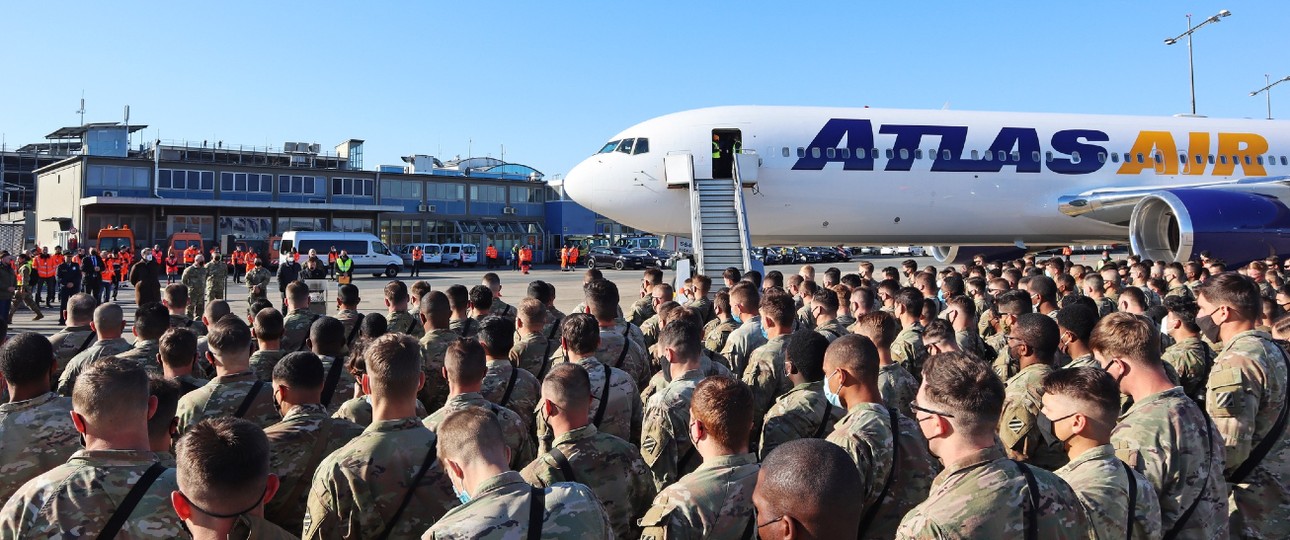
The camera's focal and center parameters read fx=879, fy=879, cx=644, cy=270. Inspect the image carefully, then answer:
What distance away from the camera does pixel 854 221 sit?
18.0 meters

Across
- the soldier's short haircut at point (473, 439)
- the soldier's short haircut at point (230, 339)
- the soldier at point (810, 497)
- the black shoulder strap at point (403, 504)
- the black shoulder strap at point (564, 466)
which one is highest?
the soldier's short haircut at point (230, 339)

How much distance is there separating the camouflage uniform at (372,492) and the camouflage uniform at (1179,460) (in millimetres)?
2602

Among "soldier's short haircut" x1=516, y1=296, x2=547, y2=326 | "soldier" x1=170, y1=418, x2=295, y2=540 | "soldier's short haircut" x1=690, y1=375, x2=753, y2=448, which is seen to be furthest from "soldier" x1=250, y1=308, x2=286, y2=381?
"soldier's short haircut" x1=690, y1=375, x2=753, y2=448

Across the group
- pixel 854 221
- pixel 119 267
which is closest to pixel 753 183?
pixel 854 221

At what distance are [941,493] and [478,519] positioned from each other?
1349mm

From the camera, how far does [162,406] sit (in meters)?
3.30

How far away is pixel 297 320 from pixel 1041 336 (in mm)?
5699

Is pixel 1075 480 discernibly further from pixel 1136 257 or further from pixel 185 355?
pixel 1136 257

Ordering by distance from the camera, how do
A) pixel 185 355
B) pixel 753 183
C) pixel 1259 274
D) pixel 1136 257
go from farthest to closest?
pixel 753 183 < pixel 1136 257 < pixel 1259 274 < pixel 185 355

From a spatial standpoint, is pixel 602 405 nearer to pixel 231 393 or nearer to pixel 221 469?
pixel 231 393

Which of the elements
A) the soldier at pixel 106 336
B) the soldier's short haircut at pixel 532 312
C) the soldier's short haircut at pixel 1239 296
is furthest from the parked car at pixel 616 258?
the soldier's short haircut at pixel 1239 296

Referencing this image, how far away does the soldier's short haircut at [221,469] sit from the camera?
249 cm

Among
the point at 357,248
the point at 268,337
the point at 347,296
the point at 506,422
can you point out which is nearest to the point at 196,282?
the point at 347,296

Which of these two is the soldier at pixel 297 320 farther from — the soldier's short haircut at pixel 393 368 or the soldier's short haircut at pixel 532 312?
the soldier's short haircut at pixel 393 368
